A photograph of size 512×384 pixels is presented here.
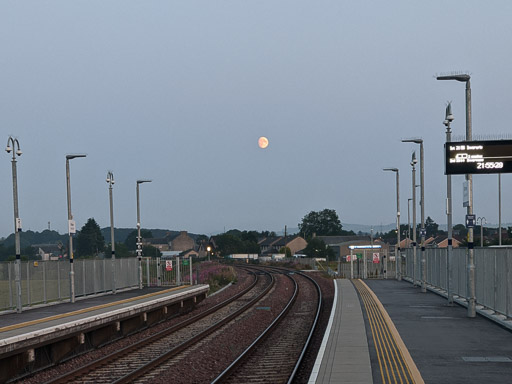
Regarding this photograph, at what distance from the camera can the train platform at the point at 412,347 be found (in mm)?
13711

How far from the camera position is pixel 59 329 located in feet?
64.5

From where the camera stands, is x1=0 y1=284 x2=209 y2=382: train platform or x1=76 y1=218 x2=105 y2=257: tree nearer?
x1=0 y1=284 x2=209 y2=382: train platform

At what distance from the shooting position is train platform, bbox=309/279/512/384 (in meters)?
13.7

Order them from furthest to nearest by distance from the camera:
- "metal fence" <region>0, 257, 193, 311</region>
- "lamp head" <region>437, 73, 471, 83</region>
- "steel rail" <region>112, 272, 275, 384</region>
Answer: "metal fence" <region>0, 257, 193, 311</region> → "lamp head" <region>437, 73, 471, 83</region> → "steel rail" <region>112, 272, 275, 384</region>

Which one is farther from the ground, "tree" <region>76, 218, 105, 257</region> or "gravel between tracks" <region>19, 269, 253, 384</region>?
"gravel between tracks" <region>19, 269, 253, 384</region>

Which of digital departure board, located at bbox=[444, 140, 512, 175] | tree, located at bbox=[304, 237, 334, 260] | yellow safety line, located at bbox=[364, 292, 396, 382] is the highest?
digital departure board, located at bbox=[444, 140, 512, 175]

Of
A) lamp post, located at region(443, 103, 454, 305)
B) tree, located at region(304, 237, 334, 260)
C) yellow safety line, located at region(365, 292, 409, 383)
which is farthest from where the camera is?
tree, located at region(304, 237, 334, 260)

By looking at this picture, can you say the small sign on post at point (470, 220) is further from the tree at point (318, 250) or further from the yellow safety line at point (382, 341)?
the tree at point (318, 250)

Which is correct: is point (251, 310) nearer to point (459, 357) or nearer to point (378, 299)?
point (378, 299)

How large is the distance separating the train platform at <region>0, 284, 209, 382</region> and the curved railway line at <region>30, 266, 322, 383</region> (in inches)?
52.7

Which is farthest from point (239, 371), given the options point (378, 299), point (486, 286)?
point (378, 299)

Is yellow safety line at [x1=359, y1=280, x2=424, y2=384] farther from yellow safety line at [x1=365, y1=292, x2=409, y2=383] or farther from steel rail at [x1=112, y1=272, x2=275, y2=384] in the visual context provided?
steel rail at [x1=112, y1=272, x2=275, y2=384]

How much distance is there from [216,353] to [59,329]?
4.52m

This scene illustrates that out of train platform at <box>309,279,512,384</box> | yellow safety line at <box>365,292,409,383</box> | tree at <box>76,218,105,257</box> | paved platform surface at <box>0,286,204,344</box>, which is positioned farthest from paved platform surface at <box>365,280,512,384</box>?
tree at <box>76,218,105,257</box>
